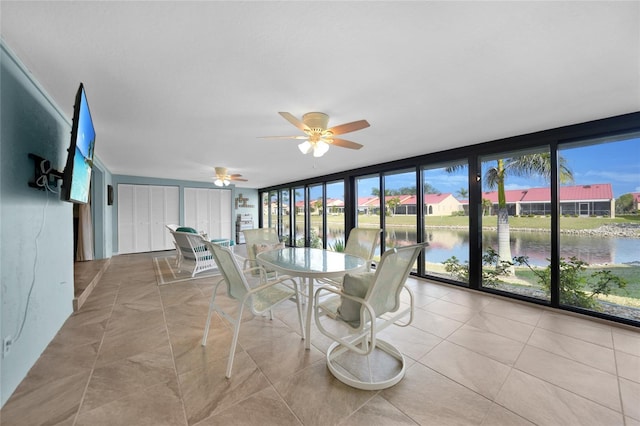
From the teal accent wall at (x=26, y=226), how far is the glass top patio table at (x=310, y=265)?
1704mm

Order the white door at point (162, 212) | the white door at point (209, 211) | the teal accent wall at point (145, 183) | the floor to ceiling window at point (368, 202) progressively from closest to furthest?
the floor to ceiling window at point (368, 202)
the teal accent wall at point (145, 183)
the white door at point (162, 212)
the white door at point (209, 211)

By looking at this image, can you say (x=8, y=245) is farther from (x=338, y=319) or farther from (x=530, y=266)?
(x=530, y=266)

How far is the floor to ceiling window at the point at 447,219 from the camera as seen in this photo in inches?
153

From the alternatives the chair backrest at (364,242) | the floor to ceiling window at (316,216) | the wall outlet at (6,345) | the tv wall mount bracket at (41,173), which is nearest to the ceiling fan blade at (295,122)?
the chair backrest at (364,242)

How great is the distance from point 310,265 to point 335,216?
4.11m

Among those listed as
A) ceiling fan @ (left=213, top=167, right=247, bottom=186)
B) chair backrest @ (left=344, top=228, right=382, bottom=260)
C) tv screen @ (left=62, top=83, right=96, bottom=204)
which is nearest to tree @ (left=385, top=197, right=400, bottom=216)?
chair backrest @ (left=344, top=228, right=382, bottom=260)

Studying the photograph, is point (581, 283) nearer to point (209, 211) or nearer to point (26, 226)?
point (26, 226)

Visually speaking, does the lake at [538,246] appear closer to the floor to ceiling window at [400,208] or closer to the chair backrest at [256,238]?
the floor to ceiling window at [400,208]

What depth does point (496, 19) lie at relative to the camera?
4.11 feet

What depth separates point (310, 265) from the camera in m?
2.22

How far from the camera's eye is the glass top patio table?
1979 mm

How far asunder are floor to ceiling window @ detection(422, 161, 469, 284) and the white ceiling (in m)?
1.25

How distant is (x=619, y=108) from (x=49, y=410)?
531 cm

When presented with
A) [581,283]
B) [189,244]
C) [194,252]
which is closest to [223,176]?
[189,244]
